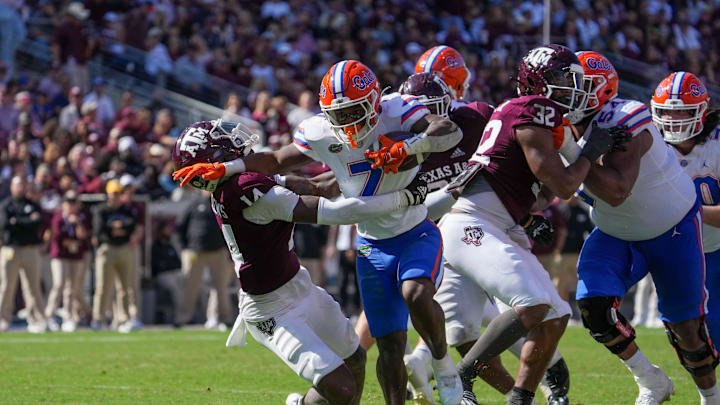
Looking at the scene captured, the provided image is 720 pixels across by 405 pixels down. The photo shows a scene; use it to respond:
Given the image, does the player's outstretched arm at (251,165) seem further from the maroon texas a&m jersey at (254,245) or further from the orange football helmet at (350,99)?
the orange football helmet at (350,99)

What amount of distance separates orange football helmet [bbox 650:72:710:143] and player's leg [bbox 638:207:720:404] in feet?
2.95

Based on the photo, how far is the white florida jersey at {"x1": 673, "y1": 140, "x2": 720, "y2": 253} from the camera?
6.75 metres

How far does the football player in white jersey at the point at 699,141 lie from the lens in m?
6.59

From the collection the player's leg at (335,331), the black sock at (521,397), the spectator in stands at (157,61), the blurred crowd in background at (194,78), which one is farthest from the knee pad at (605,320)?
the spectator in stands at (157,61)

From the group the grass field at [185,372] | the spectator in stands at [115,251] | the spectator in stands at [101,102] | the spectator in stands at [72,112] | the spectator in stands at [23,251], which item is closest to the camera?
the grass field at [185,372]

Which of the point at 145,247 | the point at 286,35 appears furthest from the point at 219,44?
the point at 145,247

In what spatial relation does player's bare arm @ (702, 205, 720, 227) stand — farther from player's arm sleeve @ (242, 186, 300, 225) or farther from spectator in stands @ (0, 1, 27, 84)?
spectator in stands @ (0, 1, 27, 84)

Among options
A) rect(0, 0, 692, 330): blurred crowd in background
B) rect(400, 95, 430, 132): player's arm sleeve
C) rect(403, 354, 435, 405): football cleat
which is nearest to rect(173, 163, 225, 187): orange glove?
rect(400, 95, 430, 132): player's arm sleeve

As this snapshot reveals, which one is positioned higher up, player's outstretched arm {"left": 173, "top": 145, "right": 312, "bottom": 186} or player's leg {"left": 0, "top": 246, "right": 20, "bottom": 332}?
player's outstretched arm {"left": 173, "top": 145, "right": 312, "bottom": 186}

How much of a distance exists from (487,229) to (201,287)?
9.77 m

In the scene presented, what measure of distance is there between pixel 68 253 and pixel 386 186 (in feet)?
30.4

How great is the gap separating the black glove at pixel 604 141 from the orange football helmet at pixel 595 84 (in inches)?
9.6

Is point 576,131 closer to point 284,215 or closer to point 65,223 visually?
point 284,215

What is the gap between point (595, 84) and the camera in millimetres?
Result: 5875
